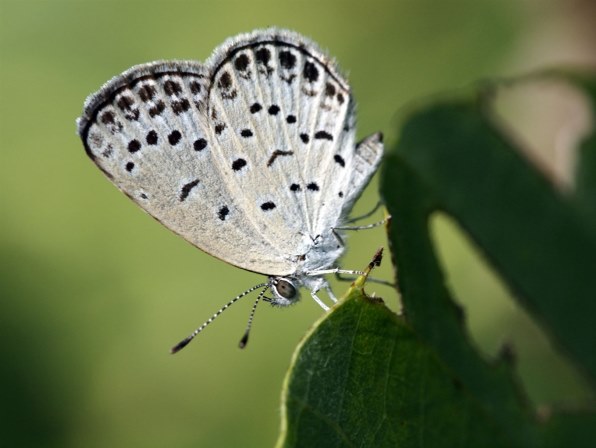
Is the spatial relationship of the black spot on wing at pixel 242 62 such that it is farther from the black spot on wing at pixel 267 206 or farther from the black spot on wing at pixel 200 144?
the black spot on wing at pixel 267 206

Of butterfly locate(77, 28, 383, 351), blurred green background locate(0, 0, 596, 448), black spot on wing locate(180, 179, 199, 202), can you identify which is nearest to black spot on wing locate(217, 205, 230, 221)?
butterfly locate(77, 28, 383, 351)

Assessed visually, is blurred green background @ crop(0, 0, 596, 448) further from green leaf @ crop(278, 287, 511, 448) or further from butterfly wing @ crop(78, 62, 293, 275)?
green leaf @ crop(278, 287, 511, 448)

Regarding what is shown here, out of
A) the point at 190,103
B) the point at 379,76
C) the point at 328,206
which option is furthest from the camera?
the point at 379,76

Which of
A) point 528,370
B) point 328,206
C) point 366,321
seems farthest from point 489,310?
point 366,321

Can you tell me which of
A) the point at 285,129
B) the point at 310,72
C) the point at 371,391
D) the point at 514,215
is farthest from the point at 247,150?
the point at 371,391

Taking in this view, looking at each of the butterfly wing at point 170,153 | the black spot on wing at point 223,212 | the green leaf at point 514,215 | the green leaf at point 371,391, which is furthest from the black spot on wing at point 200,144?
the green leaf at point 371,391

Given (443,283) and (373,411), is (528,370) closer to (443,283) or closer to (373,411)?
(443,283)
